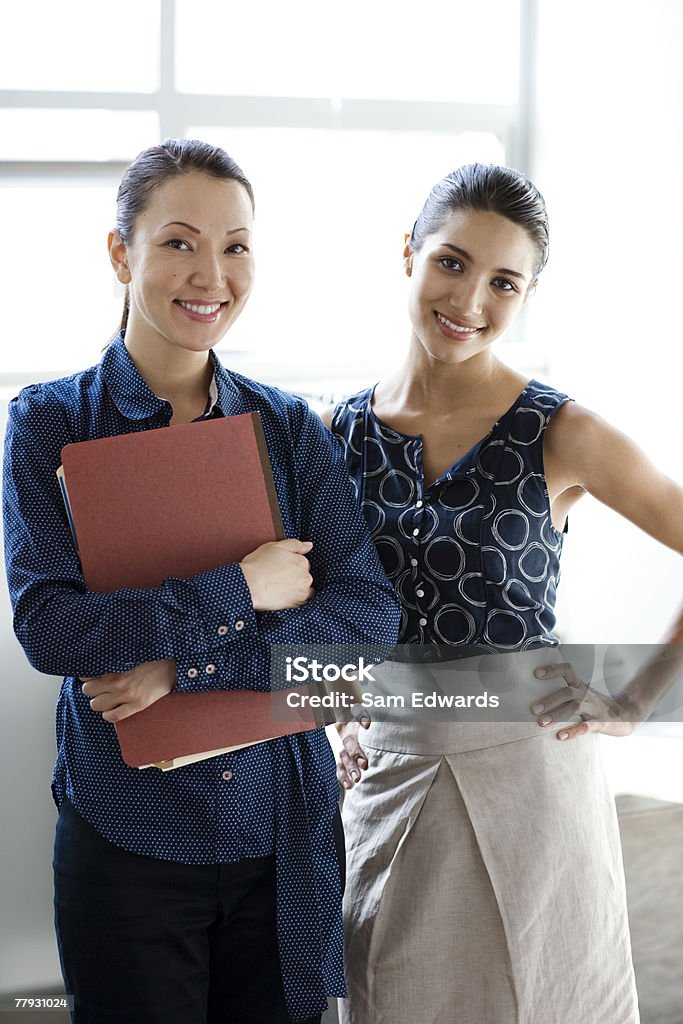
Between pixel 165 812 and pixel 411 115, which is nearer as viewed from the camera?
pixel 165 812

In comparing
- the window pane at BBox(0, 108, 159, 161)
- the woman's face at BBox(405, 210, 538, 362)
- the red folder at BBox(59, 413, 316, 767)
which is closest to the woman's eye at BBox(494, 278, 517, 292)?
the woman's face at BBox(405, 210, 538, 362)

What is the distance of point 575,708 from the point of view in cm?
137

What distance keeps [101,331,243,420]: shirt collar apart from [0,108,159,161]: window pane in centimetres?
99

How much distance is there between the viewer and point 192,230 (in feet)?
4.00

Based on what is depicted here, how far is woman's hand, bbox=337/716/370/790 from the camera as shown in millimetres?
1437

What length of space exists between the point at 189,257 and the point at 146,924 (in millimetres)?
794

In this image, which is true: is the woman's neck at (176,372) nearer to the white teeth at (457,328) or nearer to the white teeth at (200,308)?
the white teeth at (200,308)

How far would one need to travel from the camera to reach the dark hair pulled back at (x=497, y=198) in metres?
1.33

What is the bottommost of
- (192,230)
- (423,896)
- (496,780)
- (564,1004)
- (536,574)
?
(564,1004)

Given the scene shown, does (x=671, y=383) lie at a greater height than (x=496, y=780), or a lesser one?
greater

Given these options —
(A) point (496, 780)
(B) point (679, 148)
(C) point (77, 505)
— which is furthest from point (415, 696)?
(B) point (679, 148)

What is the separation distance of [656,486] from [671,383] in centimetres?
79

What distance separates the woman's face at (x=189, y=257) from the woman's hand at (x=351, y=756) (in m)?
0.60

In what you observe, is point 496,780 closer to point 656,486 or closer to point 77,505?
point 656,486
